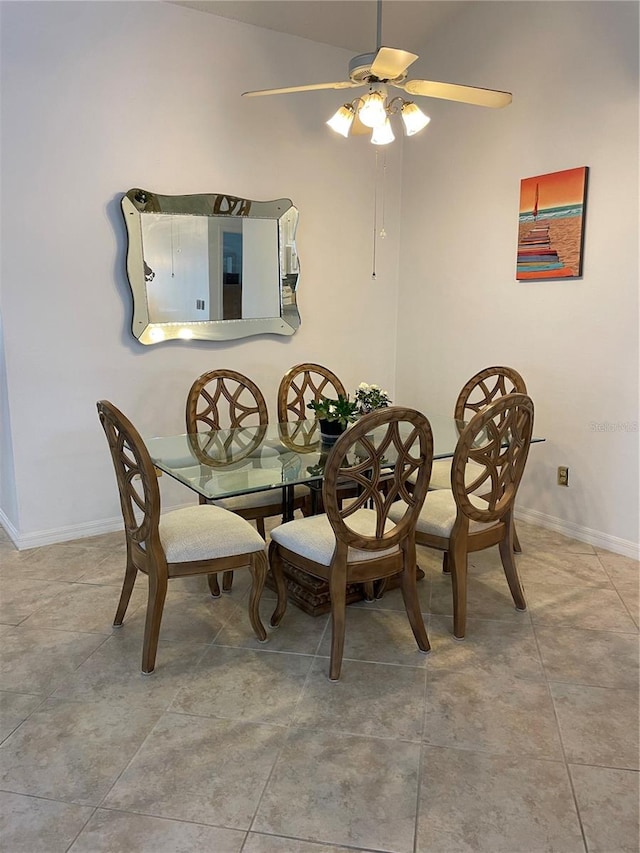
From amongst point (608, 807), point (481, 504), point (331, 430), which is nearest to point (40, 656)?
point (331, 430)

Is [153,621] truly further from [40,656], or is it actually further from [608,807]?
[608,807]

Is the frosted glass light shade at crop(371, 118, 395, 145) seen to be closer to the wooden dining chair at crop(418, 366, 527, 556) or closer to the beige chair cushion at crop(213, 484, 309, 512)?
the wooden dining chair at crop(418, 366, 527, 556)

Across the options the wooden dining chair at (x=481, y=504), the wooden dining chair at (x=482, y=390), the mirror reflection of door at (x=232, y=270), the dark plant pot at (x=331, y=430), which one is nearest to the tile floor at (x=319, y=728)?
the wooden dining chair at (x=481, y=504)

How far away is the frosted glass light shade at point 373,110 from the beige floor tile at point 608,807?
2391 millimetres

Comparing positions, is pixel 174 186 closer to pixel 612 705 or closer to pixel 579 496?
pixel 579 496

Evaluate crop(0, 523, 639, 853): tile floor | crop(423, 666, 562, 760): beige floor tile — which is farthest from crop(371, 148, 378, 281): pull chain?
crop(423, 666, 562, 760): beige floor tile

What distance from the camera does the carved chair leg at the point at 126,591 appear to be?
2494mm

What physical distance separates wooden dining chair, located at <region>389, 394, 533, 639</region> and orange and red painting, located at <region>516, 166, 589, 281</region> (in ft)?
4.43

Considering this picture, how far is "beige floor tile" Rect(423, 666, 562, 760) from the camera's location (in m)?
1.88

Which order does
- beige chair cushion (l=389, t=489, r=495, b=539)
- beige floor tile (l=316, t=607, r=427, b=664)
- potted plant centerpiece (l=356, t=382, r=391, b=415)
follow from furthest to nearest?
potted plant centerpiece (l=356, t=382, r=391, b=415) → beige chair cushion (l=389, t=489, r=495, b=539) → beige floor tile (l=316, t=607, r=427, b=664)

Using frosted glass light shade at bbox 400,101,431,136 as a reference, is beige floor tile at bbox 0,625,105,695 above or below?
below

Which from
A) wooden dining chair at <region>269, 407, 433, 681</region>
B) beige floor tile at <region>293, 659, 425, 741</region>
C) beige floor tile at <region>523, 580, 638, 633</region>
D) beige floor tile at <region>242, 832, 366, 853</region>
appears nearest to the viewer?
beige floor tile at <region>242, 832, 366, 853</region>

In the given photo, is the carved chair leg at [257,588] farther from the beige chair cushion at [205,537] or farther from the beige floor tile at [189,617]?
the beige floor tile at [189,617]

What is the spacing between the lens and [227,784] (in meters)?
1.73
